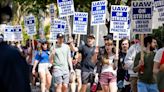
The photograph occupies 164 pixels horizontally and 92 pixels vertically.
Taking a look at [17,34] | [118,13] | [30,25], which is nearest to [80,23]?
[118,13]

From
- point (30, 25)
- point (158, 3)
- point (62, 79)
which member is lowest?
point (62, 79)

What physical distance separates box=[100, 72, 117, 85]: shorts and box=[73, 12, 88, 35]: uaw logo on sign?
18.4 ft

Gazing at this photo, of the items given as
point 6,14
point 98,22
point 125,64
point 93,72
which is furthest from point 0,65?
point 98,22

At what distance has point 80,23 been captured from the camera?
18531 mm

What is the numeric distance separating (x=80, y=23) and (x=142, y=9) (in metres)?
6.92

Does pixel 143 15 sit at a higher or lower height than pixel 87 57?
higher

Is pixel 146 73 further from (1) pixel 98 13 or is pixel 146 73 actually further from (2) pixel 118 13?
(1) pixel 98 13

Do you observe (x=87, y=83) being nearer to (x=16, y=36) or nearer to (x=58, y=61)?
(x=58, y=61)

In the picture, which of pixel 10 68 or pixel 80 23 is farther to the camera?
pixel 80 23

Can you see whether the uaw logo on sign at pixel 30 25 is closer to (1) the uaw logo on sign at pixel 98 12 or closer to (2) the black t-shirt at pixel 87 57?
(1) the uaw logo on sign at pixel 98 12

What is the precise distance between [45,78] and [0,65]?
1221 cm

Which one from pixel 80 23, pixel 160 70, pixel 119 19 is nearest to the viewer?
pixel 160 70

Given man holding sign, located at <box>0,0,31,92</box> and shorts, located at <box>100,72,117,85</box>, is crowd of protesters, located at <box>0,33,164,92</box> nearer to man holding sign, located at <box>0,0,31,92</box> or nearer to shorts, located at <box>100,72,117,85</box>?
shorts, located at <box>100,72,117,85</box>

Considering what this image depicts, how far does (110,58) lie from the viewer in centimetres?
1262
